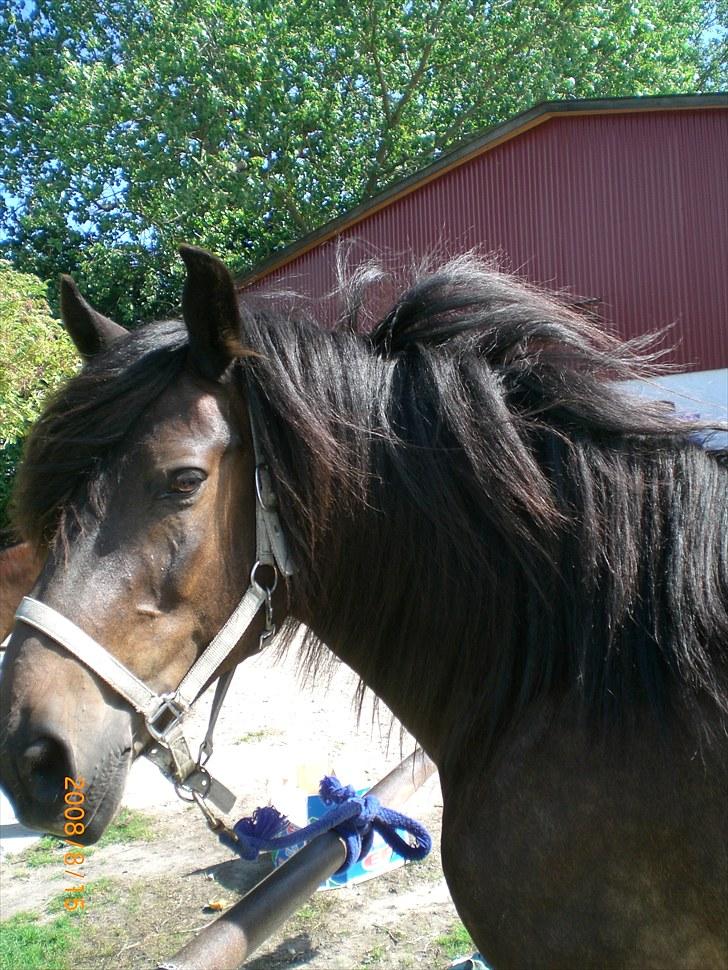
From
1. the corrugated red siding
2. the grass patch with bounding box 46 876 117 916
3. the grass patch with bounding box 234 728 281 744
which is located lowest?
the grass patch with bounding box 46 876 117 916

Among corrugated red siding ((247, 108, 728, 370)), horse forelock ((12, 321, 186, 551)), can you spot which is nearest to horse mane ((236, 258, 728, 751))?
horse forelock ((12, 321, 186, 551))

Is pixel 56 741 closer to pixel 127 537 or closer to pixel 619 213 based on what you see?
pixel 127 537

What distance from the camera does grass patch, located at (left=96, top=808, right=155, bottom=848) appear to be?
446cm

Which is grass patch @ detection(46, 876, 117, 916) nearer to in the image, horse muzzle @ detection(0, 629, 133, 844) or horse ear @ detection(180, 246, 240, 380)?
horse muzzle @ detection(0, 629, 133, 844)

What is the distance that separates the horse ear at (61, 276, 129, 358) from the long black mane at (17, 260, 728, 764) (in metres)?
0.24

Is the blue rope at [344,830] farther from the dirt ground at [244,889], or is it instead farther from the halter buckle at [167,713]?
the halter buckle at [167,713]

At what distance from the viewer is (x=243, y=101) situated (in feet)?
62.2

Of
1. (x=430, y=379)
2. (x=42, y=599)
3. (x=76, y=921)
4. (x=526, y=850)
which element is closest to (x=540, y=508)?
(x=430, y=379)

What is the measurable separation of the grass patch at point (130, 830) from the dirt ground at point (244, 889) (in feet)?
0.17

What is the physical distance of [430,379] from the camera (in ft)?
5.71

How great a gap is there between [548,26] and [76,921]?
22.8 metres

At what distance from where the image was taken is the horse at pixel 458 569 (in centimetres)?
136

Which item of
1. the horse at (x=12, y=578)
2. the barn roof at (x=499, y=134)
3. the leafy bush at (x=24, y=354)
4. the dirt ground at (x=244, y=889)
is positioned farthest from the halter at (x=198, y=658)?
the barn roof at (x=499, y=134)

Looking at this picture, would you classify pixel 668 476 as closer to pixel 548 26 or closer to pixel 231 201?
pixel 231 201
